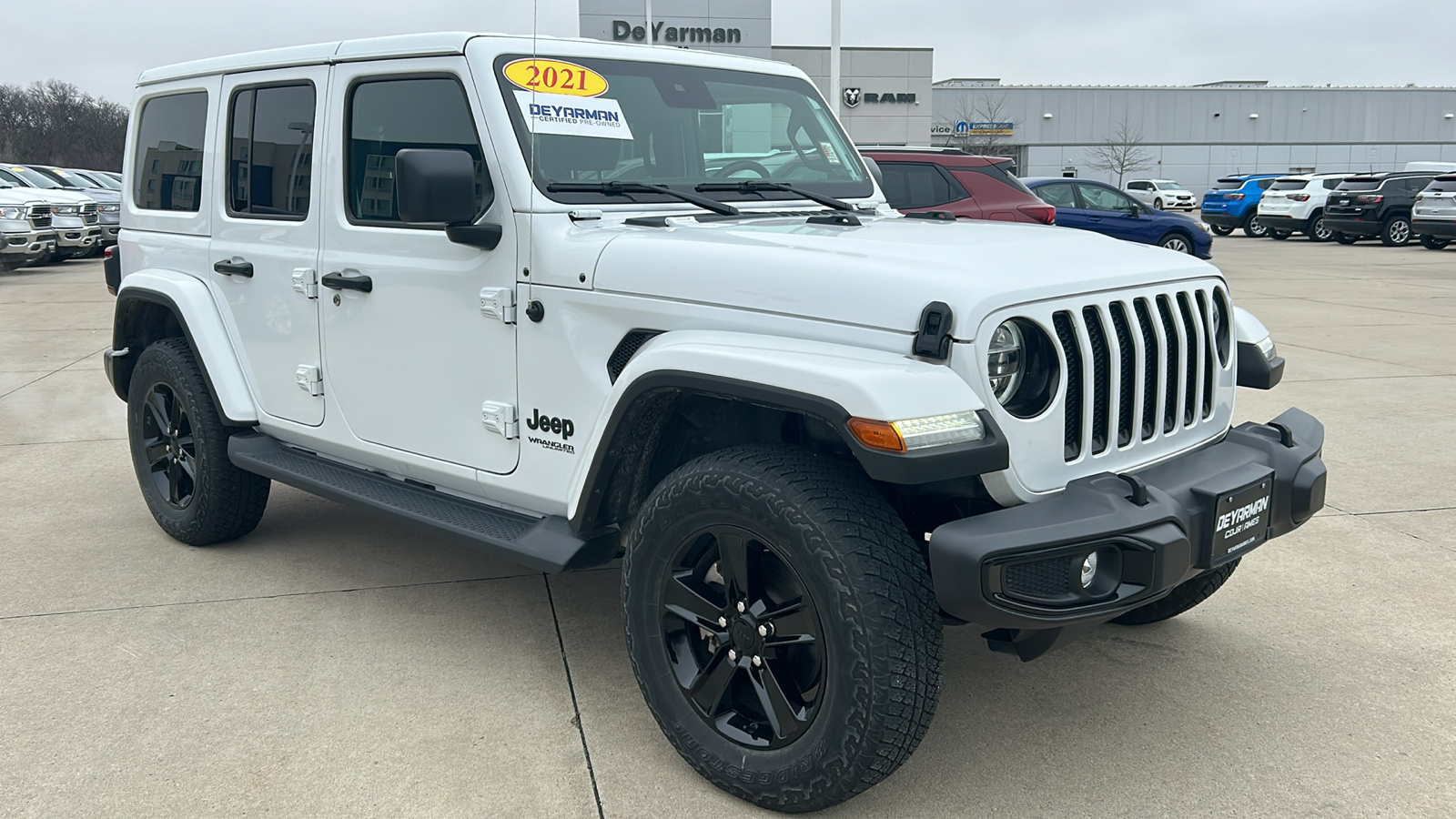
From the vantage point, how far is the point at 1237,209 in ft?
100

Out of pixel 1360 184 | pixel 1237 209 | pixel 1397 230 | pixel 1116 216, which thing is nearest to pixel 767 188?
pixel 1116 216

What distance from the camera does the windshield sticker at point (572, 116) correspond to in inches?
136

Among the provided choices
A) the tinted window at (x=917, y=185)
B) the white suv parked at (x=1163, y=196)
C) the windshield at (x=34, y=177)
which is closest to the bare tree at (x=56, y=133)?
the windshield at (x=34, y=177)

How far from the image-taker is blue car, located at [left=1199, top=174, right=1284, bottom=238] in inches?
1184

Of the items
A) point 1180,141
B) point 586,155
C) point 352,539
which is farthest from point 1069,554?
point 1180,141

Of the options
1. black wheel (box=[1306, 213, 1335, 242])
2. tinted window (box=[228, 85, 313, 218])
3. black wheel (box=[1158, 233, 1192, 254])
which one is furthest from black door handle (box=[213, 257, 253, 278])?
black wheel (box=[1306, 213, 1335, 242])

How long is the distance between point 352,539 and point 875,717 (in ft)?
10.4

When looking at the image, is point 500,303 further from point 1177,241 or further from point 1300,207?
point 1300,207

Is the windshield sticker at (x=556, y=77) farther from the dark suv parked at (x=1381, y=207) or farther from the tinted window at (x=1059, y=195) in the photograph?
the dark suv parked at (x=1381, y=207)

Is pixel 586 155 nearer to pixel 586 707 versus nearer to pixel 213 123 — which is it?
pixel 586 707

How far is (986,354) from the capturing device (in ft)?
8.60

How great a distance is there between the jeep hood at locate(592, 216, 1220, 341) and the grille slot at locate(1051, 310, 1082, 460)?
3.2 inches

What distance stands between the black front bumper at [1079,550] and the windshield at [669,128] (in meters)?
1.59

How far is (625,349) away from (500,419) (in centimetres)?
54
